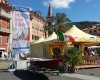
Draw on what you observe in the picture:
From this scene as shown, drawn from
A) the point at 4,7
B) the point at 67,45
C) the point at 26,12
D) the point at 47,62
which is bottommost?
the point at 47,62

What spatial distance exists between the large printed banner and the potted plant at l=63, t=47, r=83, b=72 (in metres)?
2.93

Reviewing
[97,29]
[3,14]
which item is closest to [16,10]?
[3,14]

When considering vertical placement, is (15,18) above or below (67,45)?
above

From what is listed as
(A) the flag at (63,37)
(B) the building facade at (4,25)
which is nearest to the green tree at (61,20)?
(B) the building facade at (4,25)

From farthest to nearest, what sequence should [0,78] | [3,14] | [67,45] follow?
[3,14] → [67,45] → [0,78]

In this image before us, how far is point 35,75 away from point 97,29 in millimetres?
76981

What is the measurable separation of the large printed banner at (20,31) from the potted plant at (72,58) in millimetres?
2933

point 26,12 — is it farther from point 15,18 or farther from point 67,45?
point 67,45

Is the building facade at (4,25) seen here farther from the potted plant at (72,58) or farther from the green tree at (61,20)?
the potted plant at (72,58)

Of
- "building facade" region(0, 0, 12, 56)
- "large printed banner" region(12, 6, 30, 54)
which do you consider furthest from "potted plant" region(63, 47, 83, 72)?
"building facade" region(0, 0, 12, 56)

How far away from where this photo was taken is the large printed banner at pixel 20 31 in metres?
15.2

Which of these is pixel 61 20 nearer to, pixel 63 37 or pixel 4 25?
pixel 4 25

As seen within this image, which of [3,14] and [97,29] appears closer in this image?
[3,14]

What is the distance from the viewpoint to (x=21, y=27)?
15.2m
